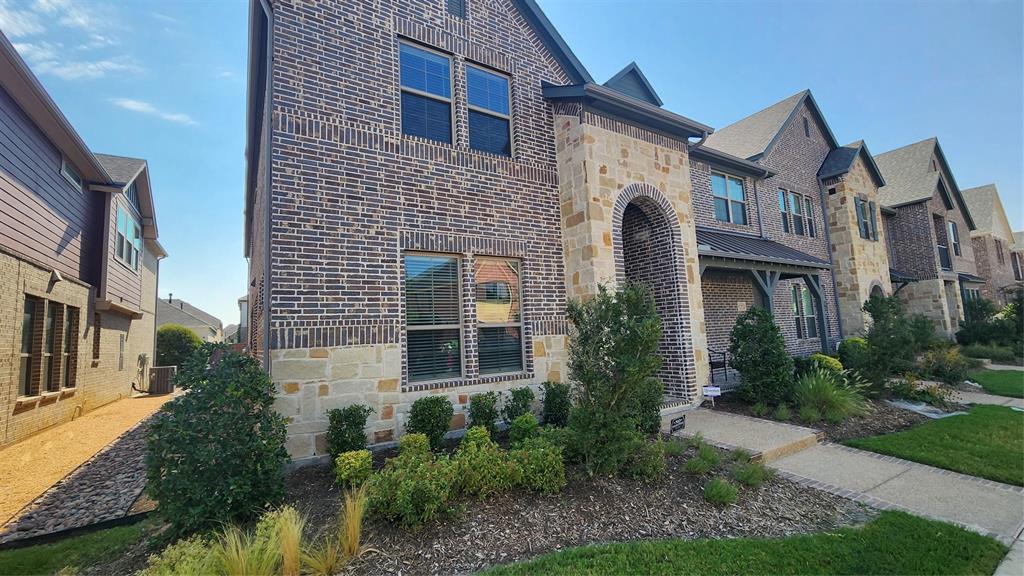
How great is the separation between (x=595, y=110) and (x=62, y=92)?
11.9 metres

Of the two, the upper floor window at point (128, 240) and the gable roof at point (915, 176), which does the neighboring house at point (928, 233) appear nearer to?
the gable roof at point (915, 176)

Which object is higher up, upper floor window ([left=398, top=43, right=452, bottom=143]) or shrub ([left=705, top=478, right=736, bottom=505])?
upper floor window ([left=398, top=43, right=452, bottom=143])

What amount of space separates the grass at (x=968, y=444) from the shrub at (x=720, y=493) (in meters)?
3.49

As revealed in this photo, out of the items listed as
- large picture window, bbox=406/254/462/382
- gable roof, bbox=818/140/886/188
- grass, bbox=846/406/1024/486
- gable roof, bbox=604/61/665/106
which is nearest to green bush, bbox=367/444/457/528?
large picture window, bbox=406/254/462/382

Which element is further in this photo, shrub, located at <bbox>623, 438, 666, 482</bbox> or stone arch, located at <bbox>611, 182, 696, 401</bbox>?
stone arch, located at <bbox>611, 182, 696, 401</bbox>

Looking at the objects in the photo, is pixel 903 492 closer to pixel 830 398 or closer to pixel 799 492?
pixel 799 492

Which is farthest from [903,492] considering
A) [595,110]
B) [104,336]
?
[104,336]

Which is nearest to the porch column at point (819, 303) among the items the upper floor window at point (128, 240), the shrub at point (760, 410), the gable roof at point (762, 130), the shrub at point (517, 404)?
the gable roof at point (762, 130)

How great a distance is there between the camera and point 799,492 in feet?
15.4

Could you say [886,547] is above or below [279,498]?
below

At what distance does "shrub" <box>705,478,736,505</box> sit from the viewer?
4254mm

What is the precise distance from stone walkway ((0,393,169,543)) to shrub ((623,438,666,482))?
18.4 feet

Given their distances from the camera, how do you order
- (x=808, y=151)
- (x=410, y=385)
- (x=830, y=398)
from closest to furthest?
(x=410, y=385)
(x=830, y=398)
(x=808, y=151)

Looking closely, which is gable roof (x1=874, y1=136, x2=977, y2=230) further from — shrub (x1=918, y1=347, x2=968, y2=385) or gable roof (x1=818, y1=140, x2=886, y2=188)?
shrub (x1=918, y1=347, x2=968, y2=385)
